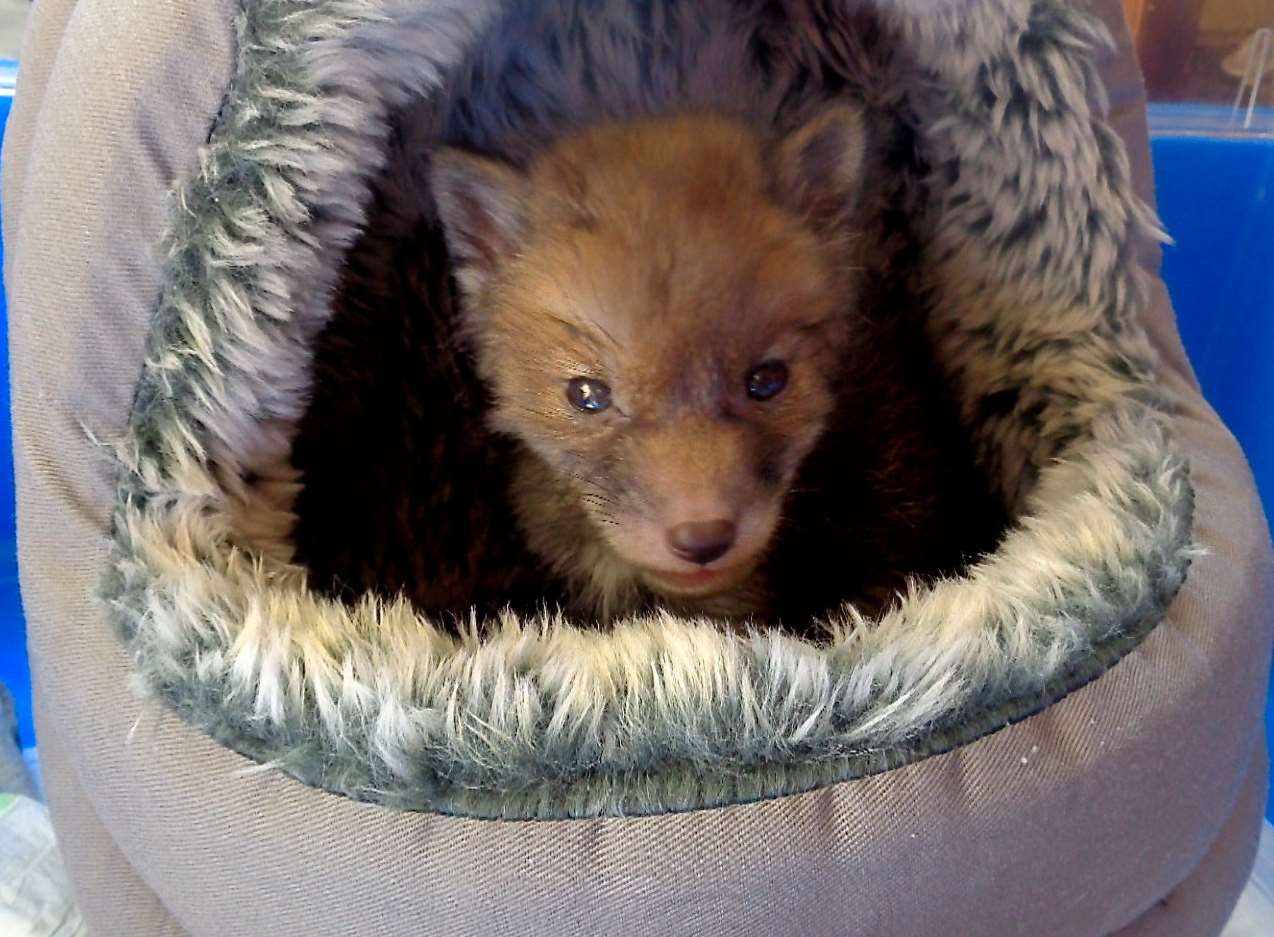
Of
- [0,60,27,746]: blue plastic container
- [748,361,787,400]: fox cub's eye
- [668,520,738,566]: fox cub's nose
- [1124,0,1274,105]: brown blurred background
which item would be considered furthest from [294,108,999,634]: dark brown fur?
[1124,0,1274,105]: brown blurred background

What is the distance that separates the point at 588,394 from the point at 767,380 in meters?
0.19

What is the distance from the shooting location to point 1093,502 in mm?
1127

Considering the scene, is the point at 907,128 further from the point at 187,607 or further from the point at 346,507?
the point at 187,607

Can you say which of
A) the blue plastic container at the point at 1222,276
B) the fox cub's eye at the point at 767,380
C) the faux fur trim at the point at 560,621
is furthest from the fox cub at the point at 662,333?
the blue plastic container at the point at 1222,276

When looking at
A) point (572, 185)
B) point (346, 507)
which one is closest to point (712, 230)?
point (572, 185)

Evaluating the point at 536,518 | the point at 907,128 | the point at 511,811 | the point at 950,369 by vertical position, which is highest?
the point at 907,128

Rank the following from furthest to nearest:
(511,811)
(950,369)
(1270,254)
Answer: (1270,254), (950,369), (511,811)

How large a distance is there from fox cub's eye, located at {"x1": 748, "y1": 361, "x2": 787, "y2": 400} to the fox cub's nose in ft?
0.51

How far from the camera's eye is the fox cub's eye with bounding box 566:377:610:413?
1195 millimetres

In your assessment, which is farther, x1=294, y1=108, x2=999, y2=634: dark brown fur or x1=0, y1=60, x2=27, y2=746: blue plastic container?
x1=0, y1=60, x2=27, y2=746: blue plastic container

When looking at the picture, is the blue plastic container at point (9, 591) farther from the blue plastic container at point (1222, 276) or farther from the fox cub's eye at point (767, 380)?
the fox cub's eye at point (767, 380)

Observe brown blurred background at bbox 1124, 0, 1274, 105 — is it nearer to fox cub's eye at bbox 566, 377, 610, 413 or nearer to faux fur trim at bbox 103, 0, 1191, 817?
faux fur trim at bbox 103, 0, 1191, 817

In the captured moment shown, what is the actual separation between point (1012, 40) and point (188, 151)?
2.83 feet

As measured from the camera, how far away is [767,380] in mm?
1215
